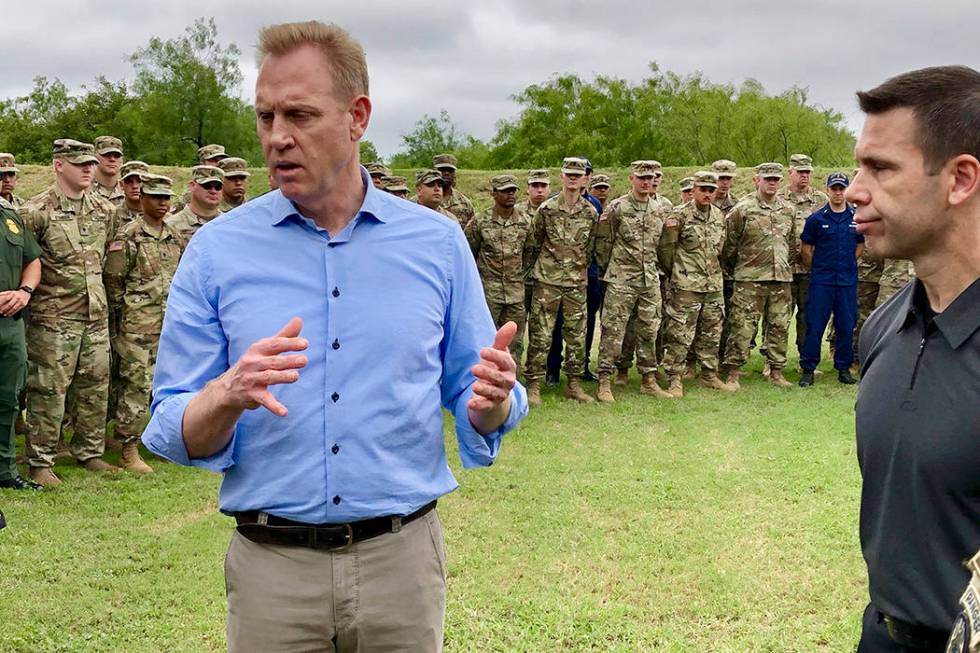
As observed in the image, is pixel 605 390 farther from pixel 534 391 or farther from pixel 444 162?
pixel 444 162

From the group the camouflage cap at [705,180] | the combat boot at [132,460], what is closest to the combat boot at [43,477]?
the combat boot at [132,460]

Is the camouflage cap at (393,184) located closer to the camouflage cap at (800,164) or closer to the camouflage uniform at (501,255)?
the camouflage uniform at (501,255)

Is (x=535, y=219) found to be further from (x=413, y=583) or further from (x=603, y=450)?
(x=413, y=583)

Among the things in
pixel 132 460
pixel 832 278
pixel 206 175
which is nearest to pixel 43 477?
pixel 132 460

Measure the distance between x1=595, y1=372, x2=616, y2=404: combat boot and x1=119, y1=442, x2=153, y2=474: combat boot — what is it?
4.60 m

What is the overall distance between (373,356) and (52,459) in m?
5.65

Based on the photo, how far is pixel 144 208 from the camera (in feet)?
24.7

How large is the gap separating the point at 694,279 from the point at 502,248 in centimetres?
216

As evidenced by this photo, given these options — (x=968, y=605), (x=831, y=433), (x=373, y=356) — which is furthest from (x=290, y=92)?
(x=831, y=433)

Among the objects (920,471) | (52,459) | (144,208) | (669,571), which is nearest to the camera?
(920,471)

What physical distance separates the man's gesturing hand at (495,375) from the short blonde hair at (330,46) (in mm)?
667

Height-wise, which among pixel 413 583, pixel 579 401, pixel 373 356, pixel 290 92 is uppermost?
pixel 290 92

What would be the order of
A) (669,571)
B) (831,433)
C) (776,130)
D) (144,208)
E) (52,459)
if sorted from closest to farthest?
(669,571) → (52,459) → (144,208) → (831,433) → (776,130)

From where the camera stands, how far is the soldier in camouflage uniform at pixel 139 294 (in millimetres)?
7496
